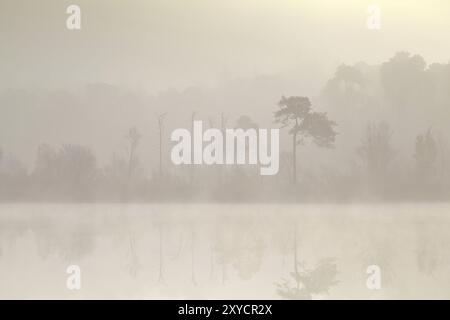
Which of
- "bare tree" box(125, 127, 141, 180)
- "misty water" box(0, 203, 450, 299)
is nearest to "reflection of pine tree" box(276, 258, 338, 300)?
"misty water" box(0, 203, 450, 299)

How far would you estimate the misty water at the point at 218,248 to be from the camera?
309 centimetres

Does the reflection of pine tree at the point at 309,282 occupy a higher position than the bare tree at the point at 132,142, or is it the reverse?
the bare tree at the point at 132,142

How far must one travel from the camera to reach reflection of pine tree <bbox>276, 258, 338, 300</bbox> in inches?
122

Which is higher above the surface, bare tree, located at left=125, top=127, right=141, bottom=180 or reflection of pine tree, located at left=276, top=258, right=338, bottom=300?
bare tree, located at left=125, top=127, right=141, bottom=180

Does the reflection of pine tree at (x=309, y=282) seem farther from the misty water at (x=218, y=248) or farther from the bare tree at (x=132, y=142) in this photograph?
the bare tree at (x=132, y=142)

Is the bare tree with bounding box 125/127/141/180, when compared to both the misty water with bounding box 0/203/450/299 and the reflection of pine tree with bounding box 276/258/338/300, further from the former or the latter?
the reflection of pine tree with bounding box 276/258/338/300

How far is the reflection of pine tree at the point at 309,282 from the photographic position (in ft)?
10.1

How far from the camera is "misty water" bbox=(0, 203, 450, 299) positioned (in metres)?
3.09

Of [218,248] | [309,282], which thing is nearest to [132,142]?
[218,248]

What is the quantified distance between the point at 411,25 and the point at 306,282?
4.39 ft

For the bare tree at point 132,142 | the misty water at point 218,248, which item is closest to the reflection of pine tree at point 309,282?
the misty water at point 218,248

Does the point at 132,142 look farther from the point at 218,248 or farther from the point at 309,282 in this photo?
the point at 309,282

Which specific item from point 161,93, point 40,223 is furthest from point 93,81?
point 40,223

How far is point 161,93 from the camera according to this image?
3.18 meters
